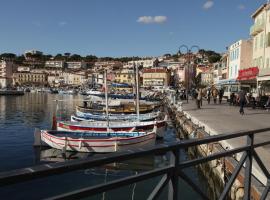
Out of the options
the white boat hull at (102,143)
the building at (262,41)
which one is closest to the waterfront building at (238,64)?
the building at (262,41)

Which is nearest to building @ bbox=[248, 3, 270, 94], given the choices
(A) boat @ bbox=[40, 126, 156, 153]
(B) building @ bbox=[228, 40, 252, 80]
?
(B) building @ bbox=[228, 40, 252, 80]

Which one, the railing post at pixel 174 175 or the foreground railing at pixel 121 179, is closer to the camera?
the foreground railing at pixel 121 179

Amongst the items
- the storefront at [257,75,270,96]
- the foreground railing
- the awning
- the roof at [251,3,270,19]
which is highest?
the roof at [251,3,270,19]

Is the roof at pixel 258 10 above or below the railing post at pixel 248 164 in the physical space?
above

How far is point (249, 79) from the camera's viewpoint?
129ft

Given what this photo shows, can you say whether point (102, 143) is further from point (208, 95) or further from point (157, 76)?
point (157, 76)

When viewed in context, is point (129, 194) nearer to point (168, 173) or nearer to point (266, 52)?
point (168, 173)

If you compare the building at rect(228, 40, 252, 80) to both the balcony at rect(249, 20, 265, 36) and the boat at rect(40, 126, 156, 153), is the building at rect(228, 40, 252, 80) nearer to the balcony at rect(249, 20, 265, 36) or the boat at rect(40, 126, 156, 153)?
the balcony at rect(249, 20, 265, 36)

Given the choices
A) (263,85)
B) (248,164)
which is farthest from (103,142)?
(263,85)

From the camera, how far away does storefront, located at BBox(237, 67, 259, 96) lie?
125 feet

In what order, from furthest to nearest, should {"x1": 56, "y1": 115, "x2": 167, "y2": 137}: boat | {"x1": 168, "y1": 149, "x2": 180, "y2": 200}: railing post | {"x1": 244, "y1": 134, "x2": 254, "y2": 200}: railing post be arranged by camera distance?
{"x1": 56, "y1": 115, "x2": 167, "y2": 137}: boat < {"x1": 244, "y1": 134, "x2": 254, "y2": 200}: railing post < {"x1": 168, "y1": 149, "x2": 180, "y2": 200}: railing post

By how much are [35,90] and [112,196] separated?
171 metres

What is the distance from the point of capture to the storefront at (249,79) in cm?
3818

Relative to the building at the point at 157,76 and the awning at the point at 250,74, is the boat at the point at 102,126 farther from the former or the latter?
the building at the point at 157,76
